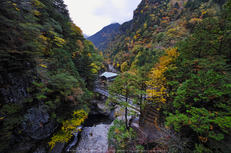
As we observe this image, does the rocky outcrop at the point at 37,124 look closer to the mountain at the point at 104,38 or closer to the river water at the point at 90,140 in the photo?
the river water at the point at 90,140

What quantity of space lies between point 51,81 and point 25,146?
5.29 m

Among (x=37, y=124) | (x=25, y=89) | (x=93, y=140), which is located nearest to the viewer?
(x=25, y=89)

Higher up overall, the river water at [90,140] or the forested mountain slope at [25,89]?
the forested mountain slope at [25,89]

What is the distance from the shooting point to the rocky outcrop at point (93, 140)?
385 inches

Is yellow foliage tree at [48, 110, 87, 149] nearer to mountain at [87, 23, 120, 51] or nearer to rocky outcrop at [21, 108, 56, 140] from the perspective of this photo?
rocky outcrop at [21, 108, 56, 140]

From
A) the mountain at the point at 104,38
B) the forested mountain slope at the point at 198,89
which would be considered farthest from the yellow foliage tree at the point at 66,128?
the mountain at the point at 104,38

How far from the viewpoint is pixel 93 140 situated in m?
11.0

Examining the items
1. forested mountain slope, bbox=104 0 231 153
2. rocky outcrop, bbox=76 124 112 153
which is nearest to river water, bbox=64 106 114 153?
rocky outcrop, bbox=76 124 112 153

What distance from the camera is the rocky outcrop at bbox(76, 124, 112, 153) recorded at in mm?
9781

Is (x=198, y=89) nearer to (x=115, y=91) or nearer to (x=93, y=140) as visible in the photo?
(x=115, y=91)

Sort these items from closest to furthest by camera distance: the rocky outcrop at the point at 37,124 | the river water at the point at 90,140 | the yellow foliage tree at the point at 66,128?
the rocky outcrop at the point at 37,124 → the yellow foliage tree at the point at 66,128 → the river water at the point at 90,140

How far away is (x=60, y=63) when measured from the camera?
9422 mm

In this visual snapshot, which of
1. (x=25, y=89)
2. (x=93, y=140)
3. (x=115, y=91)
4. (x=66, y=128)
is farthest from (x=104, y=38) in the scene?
(x=66, y=128)

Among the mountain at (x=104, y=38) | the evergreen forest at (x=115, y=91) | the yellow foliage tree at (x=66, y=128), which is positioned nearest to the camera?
the evergreen forest at (x=115, y=91)
